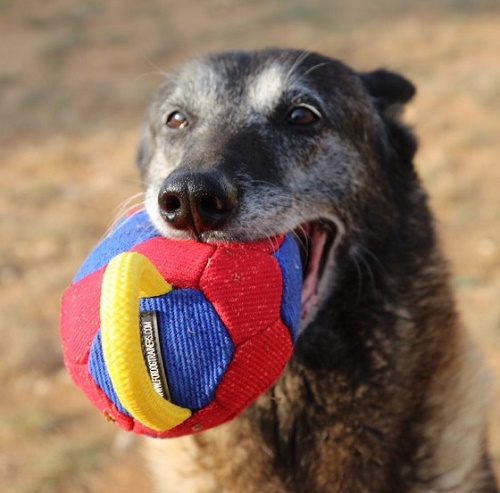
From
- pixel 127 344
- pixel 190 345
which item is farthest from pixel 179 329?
pixel 127 344

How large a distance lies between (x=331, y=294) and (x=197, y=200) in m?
0.79

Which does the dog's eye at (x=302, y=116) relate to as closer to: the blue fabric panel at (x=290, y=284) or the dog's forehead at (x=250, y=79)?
the dog's forehead at (x=250, y=79)

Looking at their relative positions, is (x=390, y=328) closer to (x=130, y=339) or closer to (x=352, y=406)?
(x=352, y=406)

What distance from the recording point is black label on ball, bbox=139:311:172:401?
Result: 5.93 ft

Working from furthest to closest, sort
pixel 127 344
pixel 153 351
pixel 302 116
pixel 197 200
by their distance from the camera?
pixel 302 116, pixel 197 200, pixel 153 351, pixel 127 344

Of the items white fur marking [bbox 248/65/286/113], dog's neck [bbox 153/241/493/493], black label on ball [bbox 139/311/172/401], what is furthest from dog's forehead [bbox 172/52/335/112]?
black label on ball [bbox 139/311/172/401]

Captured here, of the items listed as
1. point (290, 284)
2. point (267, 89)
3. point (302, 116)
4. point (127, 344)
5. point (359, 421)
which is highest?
point (267, 89)

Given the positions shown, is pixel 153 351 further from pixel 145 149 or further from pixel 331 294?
pixel 145 149

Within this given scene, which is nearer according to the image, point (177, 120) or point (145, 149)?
point (177, 120)

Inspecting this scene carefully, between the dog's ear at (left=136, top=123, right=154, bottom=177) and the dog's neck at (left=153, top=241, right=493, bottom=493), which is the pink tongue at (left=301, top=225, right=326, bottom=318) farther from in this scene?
the dog's ear at (left=136, top=123, right=154, bottom=177)

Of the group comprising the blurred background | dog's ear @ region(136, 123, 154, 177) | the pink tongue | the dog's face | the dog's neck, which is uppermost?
the blurred background

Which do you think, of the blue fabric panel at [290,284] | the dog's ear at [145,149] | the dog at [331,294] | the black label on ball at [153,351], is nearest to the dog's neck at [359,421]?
the dog at [331,294]

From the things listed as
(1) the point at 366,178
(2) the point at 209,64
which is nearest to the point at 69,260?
(2) the point at 209,64

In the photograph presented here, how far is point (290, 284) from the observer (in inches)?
86.4
